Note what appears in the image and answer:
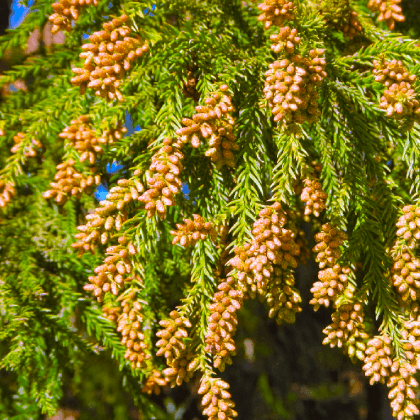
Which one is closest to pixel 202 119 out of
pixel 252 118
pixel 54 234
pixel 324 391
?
pixel 252 118

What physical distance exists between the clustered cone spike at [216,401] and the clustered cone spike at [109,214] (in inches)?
10.7

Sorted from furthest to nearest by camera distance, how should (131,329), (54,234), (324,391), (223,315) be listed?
(324,391) → (54,234) → (131,329) → (223,315)

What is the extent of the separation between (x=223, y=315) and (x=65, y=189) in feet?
1.41

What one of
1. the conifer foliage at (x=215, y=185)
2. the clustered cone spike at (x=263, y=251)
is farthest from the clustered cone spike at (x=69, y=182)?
the clustered cone spike at (x=263, y=251)

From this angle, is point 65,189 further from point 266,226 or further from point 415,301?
point 415,301

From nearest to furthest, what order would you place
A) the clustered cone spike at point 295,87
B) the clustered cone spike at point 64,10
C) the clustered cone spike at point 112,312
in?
the clustered cone spike at point 295,87 → the clustered cone spike at point 64,10 → the clustered cone spike at point 112,312

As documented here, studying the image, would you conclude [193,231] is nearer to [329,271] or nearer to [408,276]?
[329,271]

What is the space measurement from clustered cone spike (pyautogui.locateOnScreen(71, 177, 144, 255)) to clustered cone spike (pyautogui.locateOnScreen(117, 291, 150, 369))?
0.13 meters

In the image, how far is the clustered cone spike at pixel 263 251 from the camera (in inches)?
25.2

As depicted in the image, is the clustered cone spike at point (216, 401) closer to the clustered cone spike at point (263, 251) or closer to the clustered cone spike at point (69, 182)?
the clustered cone spike at point (263, 251)

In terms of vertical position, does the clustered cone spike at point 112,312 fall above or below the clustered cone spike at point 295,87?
below

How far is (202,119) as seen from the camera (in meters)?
0.68

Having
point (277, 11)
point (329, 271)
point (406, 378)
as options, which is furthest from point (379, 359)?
point (277, 11)

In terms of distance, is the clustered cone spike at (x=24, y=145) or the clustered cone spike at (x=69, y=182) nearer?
the clustered cone spike at (x=69, y=182)
